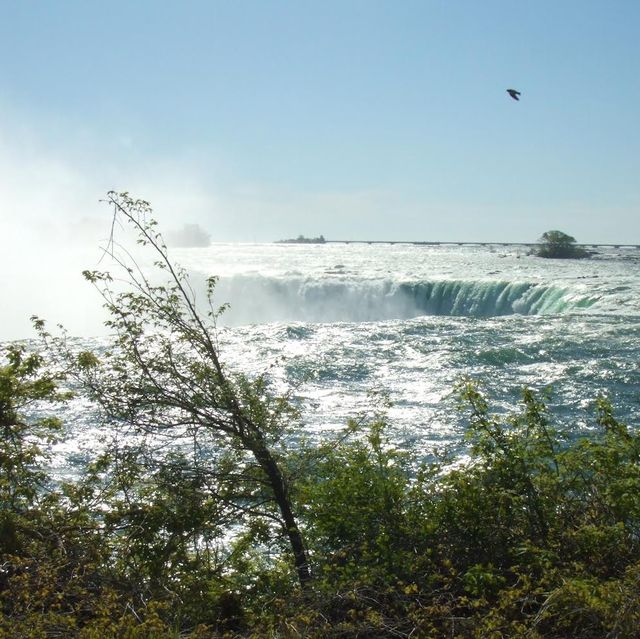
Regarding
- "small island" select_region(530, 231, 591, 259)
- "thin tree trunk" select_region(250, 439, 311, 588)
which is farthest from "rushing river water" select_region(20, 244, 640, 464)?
"small island" select_region(530, 231, 591, 259)

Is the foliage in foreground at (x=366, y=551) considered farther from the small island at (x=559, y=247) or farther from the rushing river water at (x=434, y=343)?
the small island at (x=559, y=247)

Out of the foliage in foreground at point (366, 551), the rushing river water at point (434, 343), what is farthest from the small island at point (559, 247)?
the foliage in foreground at point (366, 551)

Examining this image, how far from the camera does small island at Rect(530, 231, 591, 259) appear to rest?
49.5 m

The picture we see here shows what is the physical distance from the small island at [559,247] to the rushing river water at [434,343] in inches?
434

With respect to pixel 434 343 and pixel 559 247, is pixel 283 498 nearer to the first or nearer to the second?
pixel 434 343

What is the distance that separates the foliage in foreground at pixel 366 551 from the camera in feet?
12.9

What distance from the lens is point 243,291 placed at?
39.5 meters

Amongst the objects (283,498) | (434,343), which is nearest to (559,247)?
(434,343)

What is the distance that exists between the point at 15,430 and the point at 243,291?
34.1 metres

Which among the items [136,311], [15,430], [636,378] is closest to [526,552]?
[136,311]

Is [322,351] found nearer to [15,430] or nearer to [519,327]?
[519,327]

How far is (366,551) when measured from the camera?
4.54 meters

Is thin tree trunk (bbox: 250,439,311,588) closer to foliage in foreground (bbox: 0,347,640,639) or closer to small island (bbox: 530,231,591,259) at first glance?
foliage in foreground (bbox: 0,347,640,639)

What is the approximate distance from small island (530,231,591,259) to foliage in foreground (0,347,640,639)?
47.0 m
